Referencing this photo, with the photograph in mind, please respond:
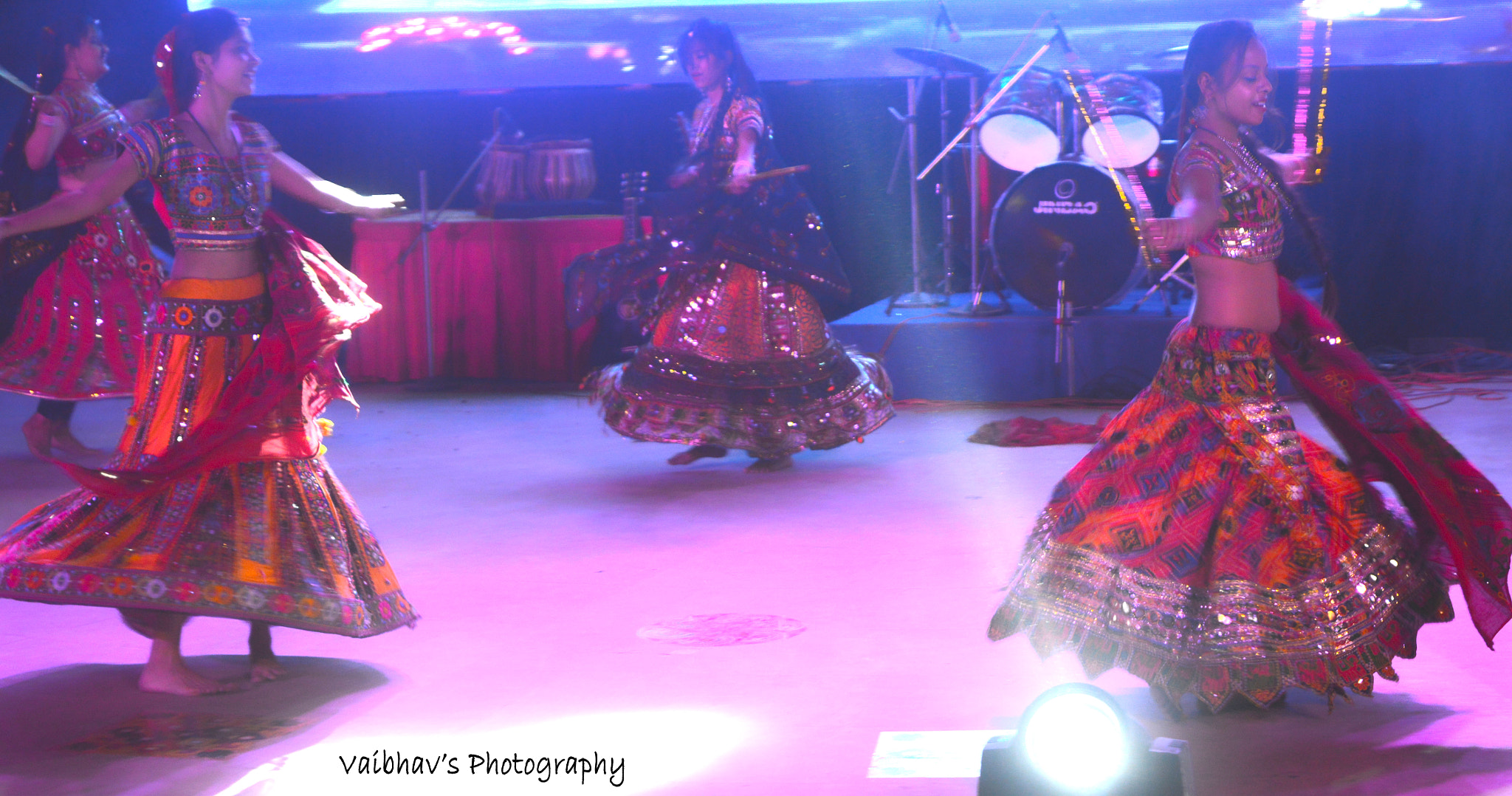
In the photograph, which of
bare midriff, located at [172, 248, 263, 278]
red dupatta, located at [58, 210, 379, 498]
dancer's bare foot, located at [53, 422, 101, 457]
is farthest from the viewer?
dancer's bare foot, located at [53, 422, 101, 457]

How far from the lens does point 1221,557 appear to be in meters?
2.59

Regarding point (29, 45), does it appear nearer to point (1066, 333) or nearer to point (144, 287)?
point (144, 287)

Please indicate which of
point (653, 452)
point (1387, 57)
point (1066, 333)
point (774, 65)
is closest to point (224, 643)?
point (653, 452)

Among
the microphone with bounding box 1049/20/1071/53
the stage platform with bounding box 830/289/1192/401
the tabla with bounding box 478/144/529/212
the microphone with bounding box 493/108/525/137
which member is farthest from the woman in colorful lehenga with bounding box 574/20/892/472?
the microphone with bounding box 493/108/525/137

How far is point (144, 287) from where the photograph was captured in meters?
5.51

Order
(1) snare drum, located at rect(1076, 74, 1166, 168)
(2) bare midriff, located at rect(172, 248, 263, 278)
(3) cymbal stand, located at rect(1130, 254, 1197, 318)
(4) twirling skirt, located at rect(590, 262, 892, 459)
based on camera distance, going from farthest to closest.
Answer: (1) snare drum, located at rect(1076, 74, 1166, 168) < (3) cymbal stand, located at rect(1130, 254, 1197, 318) < (4) twirling skirt, located at rect(590, 262, 892, 459) < (2) bare midriff, located at rect(172, 248, 263, 278)

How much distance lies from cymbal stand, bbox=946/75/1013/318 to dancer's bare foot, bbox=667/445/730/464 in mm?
2287

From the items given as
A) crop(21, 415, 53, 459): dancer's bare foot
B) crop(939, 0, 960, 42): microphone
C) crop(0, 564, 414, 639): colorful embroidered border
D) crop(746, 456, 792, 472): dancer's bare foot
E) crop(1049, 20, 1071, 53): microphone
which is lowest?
crop(746, 456, 792, 472): dancer's bare foot

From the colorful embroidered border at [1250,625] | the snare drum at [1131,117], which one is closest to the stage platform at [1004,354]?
the snare drum at [1131,117]

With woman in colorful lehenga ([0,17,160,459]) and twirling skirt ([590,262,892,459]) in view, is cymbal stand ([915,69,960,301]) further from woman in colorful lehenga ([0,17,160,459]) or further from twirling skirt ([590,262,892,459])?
woman in colorful lehenga ([0,17,160,459])

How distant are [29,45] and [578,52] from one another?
10.3 feet

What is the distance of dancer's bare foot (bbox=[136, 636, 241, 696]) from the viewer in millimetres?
2982

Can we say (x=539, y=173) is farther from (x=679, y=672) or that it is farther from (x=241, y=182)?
(x=679, y=672)

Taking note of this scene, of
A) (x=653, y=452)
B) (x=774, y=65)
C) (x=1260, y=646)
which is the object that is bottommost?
(x=653, y=452)
